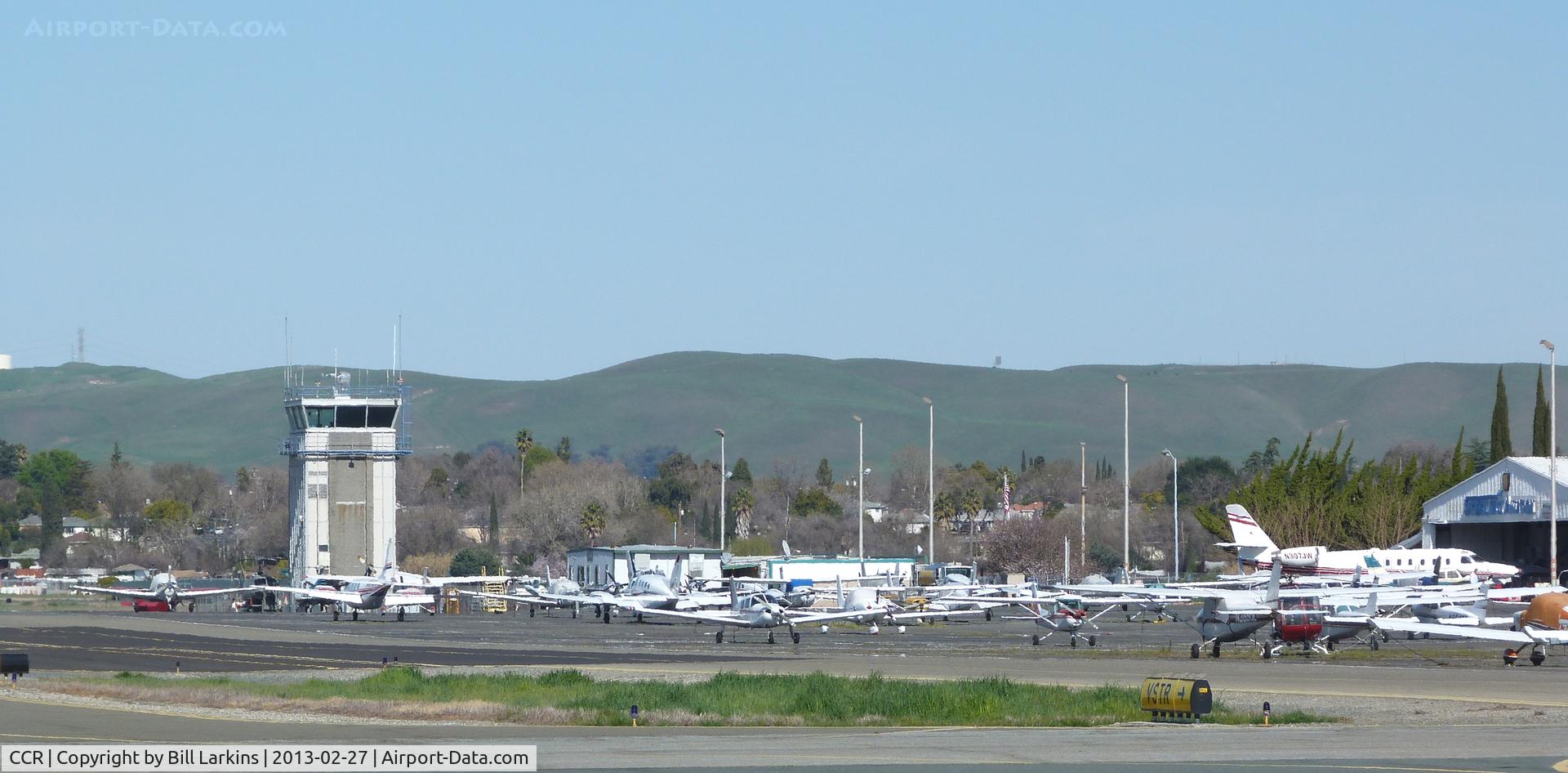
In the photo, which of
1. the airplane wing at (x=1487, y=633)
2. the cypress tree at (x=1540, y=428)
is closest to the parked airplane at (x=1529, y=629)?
the airplane wing at (x=1487, y=633)

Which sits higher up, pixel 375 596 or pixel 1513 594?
pixel 1513 594

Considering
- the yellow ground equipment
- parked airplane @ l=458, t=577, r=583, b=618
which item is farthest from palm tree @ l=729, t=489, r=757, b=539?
the yellow ground equipment

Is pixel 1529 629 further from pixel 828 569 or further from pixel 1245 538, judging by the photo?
pixel 828 569

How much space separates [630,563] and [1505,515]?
53.5 m

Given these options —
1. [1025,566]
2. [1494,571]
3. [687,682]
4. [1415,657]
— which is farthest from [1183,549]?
[687,682]

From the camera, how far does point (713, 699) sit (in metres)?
36.7

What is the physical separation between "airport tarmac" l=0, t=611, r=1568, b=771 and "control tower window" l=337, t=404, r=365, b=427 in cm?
3441

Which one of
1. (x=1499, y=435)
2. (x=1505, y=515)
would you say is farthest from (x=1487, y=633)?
(x=1499, y=435)

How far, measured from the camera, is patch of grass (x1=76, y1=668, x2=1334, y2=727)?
3375 centimetres

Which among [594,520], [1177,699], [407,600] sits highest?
[594,520]

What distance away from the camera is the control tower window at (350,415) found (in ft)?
400

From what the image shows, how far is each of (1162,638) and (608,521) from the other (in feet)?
395

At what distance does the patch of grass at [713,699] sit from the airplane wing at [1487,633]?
14.9 metres

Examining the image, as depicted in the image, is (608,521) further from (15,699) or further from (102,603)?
(15,699)
